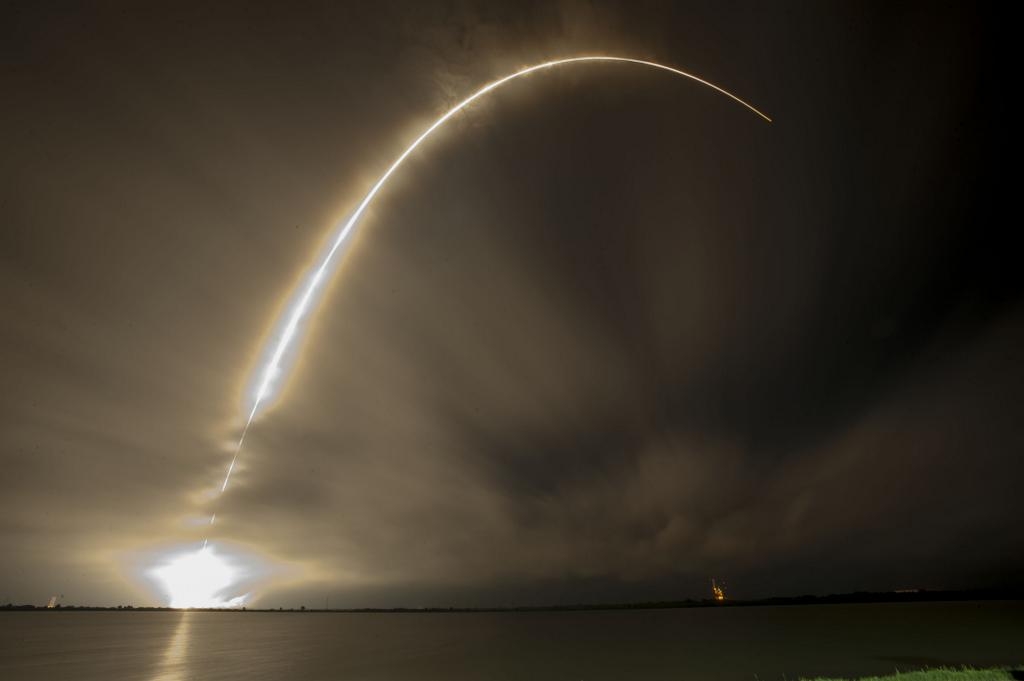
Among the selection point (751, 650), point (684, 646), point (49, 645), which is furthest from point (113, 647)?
point (751, 650)

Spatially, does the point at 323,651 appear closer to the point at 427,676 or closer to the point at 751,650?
the point at 427,676

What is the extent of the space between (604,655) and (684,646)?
1163 cm

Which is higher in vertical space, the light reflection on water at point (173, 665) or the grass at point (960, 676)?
the grass at point (960, 676)

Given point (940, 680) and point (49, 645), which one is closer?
point (940, 680)

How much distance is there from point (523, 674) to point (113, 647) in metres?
61.0

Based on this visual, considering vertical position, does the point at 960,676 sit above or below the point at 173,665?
above

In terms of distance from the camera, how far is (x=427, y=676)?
3669cm

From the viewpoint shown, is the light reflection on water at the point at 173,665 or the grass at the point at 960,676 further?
the light reflection on water at the point at 173,665

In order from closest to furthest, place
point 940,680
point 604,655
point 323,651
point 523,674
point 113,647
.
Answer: point 940,680 < point 523,674 < point 604,655 < point 323,651 < point 113,647

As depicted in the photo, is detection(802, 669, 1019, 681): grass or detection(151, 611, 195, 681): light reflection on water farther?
detection(151, 611, 195, 681): light reflection on water

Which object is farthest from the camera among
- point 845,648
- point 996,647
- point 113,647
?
point 113,647

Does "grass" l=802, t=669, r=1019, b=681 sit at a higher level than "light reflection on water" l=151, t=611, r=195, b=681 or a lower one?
higher

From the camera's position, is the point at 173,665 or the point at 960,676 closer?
the point at 960,676

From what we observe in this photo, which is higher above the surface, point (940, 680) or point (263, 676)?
point (940, 680)
